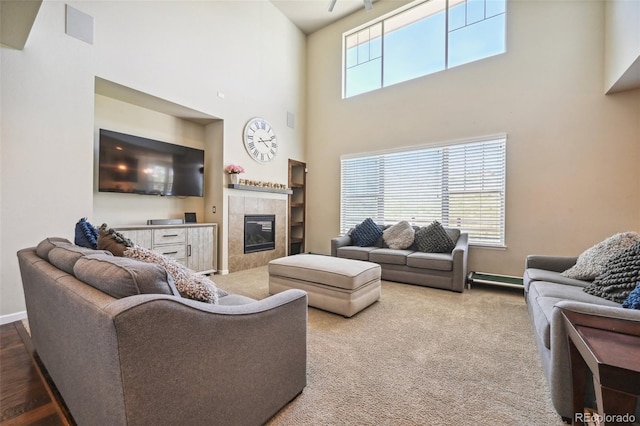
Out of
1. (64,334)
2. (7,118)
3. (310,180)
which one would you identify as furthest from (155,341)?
(310,180)

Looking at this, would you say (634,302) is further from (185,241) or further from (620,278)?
(185,241)

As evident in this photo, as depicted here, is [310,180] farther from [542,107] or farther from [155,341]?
[155,341]

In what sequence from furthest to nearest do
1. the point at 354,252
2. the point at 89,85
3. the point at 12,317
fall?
Answer: the point at 354,252
the point at 89,85
the point at 12,317

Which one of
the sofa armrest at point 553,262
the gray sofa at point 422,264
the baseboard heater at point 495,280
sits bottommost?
the baseboard heater at point 495,280

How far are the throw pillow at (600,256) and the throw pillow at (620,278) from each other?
0.17 metres

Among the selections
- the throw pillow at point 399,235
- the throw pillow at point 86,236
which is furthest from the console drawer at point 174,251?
the throw pillow at point 399,235

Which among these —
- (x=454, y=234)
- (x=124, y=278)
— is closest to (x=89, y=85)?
(x=124, y=278)

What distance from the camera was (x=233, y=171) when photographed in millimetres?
4379

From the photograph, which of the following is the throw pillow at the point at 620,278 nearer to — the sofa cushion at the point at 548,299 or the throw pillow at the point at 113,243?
the sofa cushion at the point at 548,299

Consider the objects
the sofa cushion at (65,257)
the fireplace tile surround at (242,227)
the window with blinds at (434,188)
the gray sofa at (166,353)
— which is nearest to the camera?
the gray sofa at (166,353)

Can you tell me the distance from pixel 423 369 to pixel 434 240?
2583 millimetres

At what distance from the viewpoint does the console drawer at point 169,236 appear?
140 inches

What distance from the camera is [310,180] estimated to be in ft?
19.9

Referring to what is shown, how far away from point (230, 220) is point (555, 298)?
4141 millimetres
